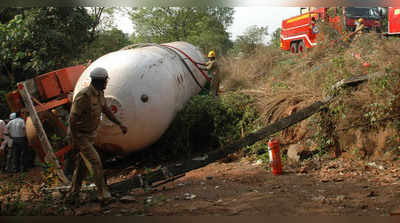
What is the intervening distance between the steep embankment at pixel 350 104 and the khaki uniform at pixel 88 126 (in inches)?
127

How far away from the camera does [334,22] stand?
8883 millimetres

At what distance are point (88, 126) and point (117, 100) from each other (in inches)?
60.4

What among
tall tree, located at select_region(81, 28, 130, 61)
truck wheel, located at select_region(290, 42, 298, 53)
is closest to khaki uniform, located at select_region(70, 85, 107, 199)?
tall tree, located at select_region(81, 28, 130, 61)

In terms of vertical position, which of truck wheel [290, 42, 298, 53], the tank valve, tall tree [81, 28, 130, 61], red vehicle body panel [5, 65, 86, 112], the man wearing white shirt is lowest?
the man wearing white shirt

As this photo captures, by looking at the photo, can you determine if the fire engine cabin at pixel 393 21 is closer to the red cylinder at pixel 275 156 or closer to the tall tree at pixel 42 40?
the red cylinder at pixel 275 156

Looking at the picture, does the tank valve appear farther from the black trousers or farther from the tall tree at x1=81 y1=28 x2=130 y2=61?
the black trousers

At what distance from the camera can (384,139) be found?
16.6ft

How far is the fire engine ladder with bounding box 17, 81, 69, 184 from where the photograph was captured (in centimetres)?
478

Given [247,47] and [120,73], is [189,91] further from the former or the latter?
[247,47]

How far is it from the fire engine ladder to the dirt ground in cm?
31

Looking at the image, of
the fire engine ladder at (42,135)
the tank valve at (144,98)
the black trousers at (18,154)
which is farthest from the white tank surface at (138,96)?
the black trousers at (18,154)

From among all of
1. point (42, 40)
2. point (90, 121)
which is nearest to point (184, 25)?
point (42, 40)

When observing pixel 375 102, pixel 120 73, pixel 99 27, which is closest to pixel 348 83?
pixel 375 102

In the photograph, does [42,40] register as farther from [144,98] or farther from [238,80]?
[238,80]
